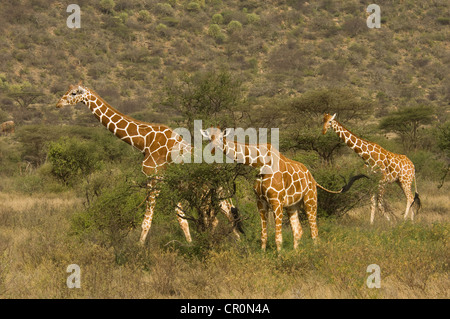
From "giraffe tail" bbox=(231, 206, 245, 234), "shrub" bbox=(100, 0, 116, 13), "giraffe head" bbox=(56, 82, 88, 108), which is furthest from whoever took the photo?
"shrub" bbox=(100, 0, 116, 13)

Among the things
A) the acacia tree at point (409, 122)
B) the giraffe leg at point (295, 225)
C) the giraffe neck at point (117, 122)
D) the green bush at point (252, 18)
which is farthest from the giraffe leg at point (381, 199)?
the green bush at point (252, 18)

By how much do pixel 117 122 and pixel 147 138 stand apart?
2.10ft

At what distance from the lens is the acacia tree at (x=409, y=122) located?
25703 mm

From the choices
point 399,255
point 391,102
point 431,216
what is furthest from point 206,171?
point 391,102

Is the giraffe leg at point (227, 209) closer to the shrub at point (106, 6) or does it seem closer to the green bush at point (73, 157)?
the green bush at point (73, 157)

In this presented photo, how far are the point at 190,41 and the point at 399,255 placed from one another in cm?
4918

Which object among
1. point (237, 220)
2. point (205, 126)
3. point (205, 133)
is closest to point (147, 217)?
point (237, 220)

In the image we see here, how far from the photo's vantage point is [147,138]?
9.25 m

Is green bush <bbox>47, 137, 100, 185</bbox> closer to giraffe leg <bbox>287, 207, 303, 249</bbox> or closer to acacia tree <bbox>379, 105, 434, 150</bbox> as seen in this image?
giraffe leg <bbox>287, 207, 303, 249</bbox>

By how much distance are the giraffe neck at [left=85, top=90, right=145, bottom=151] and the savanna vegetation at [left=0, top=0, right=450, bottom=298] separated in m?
0.92

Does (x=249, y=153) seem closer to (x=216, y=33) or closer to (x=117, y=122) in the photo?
(x=117, y=122)

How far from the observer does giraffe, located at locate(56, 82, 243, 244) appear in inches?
348

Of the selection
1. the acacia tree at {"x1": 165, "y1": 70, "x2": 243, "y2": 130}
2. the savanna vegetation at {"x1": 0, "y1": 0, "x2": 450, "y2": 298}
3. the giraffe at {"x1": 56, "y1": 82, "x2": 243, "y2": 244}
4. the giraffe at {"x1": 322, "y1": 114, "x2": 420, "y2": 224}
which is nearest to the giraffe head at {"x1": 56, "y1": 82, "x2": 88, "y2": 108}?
the giraffe at {"x1": 56, "y1": 82, "x2": 243, "y2": 244}

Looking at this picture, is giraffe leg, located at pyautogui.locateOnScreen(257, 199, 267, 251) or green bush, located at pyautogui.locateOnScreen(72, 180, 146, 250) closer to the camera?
giraffe leg, located at pyautogui.locateOnScreen(257, 199, 267, 251)
